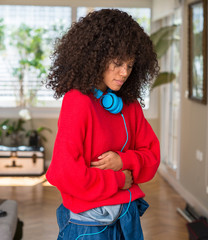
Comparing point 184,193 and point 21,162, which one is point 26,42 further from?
point 184,193

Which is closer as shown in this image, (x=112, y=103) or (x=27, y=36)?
(x=112, y=103)

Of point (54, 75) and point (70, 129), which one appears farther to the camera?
point (54, 75)

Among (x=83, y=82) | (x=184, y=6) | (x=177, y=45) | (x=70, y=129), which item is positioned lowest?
(x=70, y=129)

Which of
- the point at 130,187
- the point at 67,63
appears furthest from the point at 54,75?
the point at 130,187

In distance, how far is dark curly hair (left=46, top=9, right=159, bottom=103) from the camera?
4.37 feet

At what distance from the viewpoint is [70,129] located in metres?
1.30

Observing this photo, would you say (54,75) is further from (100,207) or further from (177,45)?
(177,45)

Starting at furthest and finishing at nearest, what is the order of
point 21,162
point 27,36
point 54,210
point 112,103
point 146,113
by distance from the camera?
point 146,113, point 27,36, point 21,162, point 54,210, point 112,103

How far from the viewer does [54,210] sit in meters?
4.53

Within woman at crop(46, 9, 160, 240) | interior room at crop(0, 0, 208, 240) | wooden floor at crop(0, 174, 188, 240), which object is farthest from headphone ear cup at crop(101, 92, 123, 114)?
wooden floor at crop(0, 174, 188, 240)

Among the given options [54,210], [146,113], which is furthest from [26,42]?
[54,210]

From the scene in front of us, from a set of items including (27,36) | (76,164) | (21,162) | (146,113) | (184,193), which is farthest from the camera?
(146,113)

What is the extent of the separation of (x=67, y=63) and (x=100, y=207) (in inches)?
18.5

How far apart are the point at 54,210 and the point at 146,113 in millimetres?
2572
